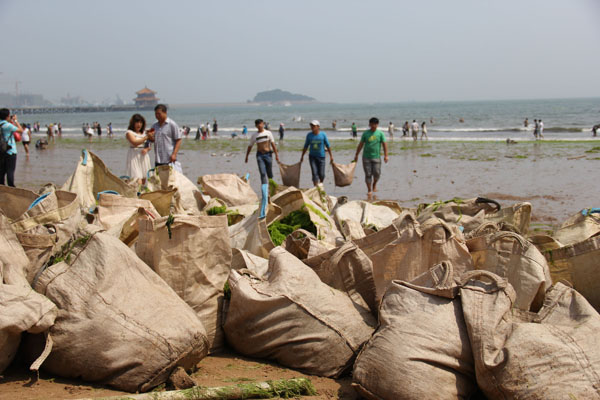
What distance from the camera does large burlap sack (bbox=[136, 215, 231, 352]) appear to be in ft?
8.78

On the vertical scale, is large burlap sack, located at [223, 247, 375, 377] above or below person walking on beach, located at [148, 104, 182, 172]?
below

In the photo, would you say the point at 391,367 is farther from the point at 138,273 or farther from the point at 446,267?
the point at 138,273

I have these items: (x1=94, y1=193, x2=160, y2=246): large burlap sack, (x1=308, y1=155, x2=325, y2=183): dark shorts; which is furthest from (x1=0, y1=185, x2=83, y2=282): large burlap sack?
(x1=308, y1=155, x2=325, y2=183): dark shorts

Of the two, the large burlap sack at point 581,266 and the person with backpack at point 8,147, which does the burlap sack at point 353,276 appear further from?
the person with backpack at point 8,147

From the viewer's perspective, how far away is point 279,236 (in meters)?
3.75

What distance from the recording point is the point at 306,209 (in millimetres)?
4020

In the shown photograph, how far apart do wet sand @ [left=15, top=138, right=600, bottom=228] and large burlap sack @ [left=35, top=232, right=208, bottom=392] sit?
586 cm

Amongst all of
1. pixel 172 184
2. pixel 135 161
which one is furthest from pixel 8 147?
pixel 172 184

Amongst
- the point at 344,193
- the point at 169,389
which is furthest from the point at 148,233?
the point at 344,193

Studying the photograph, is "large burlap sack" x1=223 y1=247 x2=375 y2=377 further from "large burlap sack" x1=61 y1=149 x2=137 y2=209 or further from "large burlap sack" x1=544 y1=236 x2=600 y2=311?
"large burlap sack" x1=61 y1=149 x2=137 y2=209

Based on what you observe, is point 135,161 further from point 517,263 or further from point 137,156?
point 517,263

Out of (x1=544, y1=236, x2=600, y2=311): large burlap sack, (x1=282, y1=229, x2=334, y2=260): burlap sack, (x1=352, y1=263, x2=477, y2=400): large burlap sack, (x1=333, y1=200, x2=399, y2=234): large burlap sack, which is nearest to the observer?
(x1=352, y1=263, x2=477, y2=400): large burlap sack

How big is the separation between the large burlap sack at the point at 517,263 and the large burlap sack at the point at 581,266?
0.73 ft

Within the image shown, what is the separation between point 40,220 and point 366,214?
2413 mm
